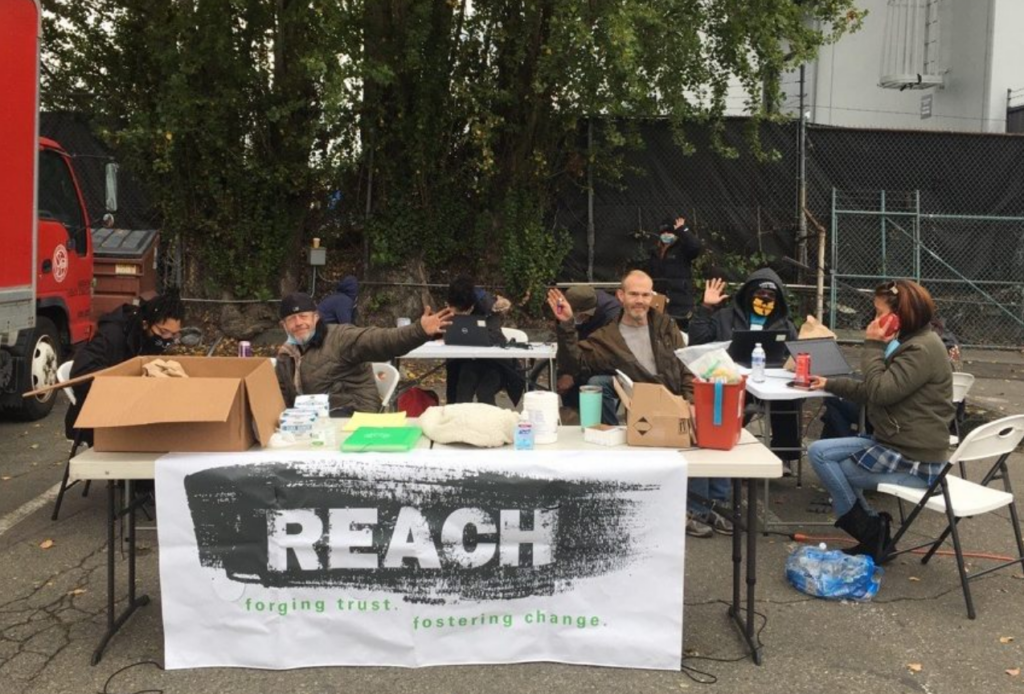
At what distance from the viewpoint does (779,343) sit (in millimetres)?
5656

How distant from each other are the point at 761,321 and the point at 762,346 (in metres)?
0.48

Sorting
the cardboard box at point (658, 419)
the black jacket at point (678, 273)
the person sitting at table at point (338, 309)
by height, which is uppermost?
the black jacket at point (678, 273)

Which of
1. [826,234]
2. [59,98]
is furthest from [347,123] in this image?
[826,234]

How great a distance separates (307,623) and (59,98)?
33.2 feet

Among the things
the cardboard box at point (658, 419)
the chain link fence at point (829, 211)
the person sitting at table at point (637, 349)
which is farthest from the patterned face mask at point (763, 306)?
the chain link fence at point (829, 211)

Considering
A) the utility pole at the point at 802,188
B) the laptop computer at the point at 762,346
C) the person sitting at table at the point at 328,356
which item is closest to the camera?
the person sitting at table at the point at 328,356

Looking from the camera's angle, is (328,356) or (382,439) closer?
(382,439)

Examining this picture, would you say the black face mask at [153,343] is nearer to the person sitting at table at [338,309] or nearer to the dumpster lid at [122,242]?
the person sitting at table at [338,309]

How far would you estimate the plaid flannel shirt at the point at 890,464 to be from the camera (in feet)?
14.1

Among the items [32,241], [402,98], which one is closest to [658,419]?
[32,241]

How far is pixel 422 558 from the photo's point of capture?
3373 millimetres

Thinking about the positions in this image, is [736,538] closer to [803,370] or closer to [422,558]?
[422,558]

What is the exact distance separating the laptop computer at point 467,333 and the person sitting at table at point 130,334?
2.22 m

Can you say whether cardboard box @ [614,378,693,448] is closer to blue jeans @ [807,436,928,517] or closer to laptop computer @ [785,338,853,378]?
blue jeans @ [807,436,928,517]
